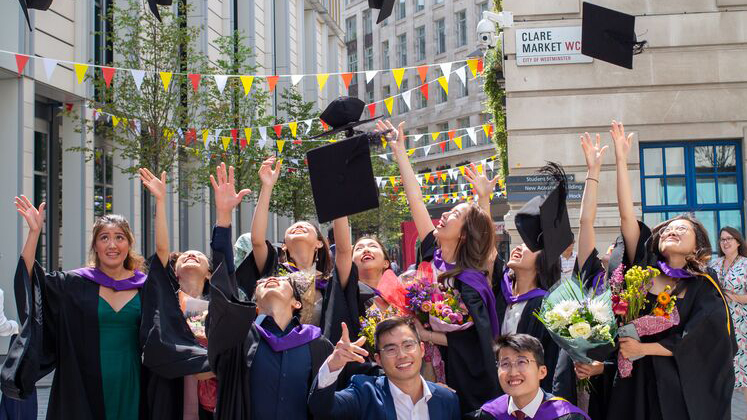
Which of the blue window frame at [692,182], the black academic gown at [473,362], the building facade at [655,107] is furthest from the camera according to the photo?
the blue window frame at [692,182]

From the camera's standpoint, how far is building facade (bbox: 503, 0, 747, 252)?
1134cm

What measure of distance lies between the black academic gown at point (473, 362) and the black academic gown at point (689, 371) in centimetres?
75

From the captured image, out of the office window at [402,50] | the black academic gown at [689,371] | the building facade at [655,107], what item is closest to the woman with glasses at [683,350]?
the black academic gown at [689,371]

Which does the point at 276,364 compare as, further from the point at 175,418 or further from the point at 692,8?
the point at 692,8

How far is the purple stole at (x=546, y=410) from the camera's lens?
403 centimetres

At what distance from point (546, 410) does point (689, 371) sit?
3.36ft

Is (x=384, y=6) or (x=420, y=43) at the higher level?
(x=420, y=43)

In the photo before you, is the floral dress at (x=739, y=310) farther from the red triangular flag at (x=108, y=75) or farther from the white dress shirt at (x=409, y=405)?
the red triangular flag at (x=108, y=75)

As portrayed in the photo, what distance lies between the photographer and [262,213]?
498 centimetres

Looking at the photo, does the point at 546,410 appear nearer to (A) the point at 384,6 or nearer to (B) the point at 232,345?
(B) the point at 232,345

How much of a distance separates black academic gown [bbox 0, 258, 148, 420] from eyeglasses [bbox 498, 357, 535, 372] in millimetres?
2270

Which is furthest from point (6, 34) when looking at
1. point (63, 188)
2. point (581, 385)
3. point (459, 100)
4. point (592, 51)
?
point (459, 100)

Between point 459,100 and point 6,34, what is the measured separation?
4074cm

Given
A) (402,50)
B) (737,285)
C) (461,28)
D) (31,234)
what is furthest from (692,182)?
(402,50)
